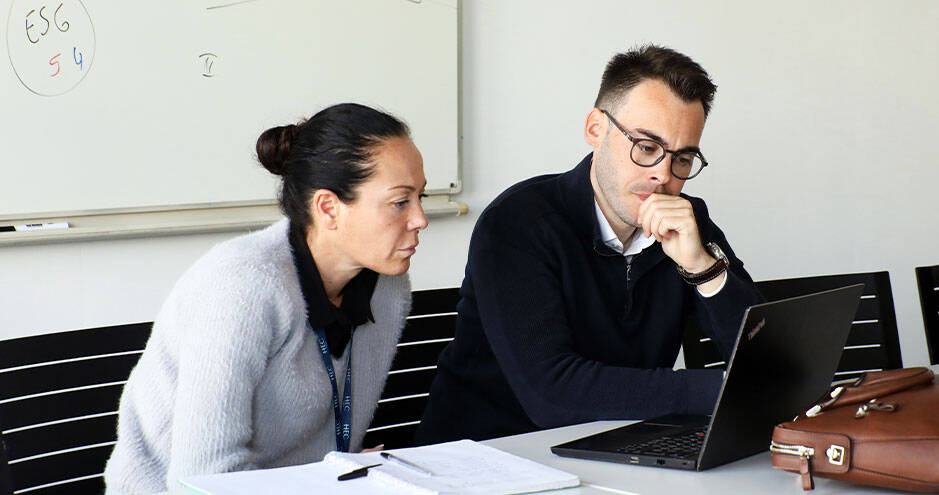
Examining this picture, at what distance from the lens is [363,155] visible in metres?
1.68

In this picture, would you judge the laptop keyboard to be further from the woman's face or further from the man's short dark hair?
the man's short dark hair

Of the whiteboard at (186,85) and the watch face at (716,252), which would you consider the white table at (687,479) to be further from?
the whiteboard at (186,85)

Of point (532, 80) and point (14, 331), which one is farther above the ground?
point (532, 80)

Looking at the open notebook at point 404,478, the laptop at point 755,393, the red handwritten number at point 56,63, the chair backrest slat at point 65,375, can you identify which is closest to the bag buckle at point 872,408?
the laptop at point 755,393

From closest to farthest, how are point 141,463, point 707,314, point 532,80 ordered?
point 141,463 → point 707,314 → point 532,80

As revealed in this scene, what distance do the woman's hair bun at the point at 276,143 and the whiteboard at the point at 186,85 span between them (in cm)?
92

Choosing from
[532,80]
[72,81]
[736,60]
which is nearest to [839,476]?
[72,81]

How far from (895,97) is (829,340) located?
8.90ft

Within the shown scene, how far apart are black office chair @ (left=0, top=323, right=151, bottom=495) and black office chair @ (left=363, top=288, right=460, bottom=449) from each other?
1.68 ft

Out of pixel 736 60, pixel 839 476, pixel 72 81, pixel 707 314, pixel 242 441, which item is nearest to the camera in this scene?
pixel 839 476

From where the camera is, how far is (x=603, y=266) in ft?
6.31

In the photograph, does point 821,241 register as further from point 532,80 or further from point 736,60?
point 532,80

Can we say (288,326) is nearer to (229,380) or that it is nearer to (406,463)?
(229,380)

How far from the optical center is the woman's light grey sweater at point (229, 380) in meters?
1.47
